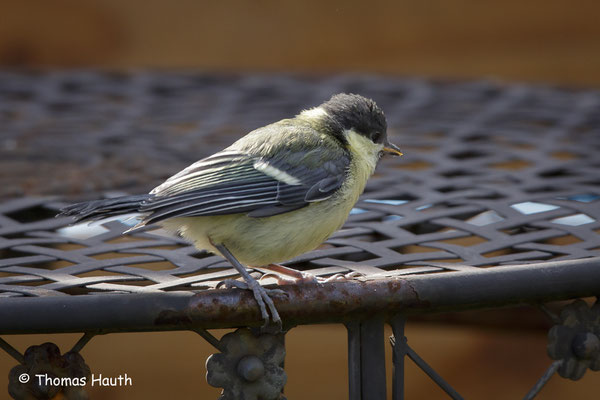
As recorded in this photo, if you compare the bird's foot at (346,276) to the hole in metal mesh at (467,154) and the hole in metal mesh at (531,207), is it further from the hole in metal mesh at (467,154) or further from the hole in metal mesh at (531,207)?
the hole in metal mesh at (467,154)

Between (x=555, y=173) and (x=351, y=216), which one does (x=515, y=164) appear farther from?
(x=351, y=216)

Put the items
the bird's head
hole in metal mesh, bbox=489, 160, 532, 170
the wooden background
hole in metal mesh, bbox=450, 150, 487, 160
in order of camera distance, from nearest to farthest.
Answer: the bird's head < hole in metal mesh, bbox=489, 160, 532, 170 < hole in metal mesh, bbox=450, 150, 487, 160 < the wooden background

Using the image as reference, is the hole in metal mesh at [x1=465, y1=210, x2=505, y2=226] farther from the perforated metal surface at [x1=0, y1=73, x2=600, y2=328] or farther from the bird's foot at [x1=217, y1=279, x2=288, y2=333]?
the bird's foot at [x1=217, y1=279, x2=288, y2=333]

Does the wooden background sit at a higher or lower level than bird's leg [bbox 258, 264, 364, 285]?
higher

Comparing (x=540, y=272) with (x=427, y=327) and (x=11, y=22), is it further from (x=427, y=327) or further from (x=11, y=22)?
(x=11, y=22)

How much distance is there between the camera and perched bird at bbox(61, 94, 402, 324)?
1679 millimetres

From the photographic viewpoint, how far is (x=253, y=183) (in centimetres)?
184

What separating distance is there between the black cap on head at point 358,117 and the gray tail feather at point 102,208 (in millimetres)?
665

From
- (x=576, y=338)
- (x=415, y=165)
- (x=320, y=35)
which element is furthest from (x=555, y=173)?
(x=320, y=35)

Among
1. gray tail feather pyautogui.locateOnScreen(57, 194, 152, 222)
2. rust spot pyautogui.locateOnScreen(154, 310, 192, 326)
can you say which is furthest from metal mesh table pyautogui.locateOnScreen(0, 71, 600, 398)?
gray tail feather pyautogui.locateOnScreen(57, 194, 152, 222)

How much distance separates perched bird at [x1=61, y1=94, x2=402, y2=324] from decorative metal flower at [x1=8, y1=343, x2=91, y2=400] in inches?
13.9

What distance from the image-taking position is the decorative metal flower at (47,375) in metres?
1.33

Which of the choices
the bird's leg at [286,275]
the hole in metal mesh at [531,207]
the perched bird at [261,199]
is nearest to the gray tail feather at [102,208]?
the perched bird at [261,199]

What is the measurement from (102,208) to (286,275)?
461 millimetres
